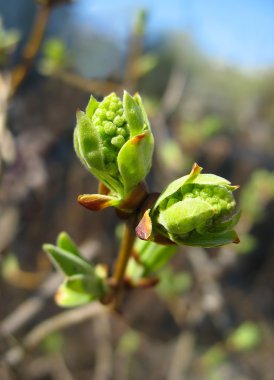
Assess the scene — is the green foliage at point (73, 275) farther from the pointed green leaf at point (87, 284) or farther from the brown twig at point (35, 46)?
the brown twig at point (35, 46)

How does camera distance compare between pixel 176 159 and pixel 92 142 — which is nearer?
pixel 92 142

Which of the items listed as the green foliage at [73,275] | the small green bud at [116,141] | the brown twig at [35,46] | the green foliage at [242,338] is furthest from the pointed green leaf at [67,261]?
the green foliage at [242,338]

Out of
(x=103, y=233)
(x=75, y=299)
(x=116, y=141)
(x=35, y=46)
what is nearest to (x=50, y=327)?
(x=75, y=299)

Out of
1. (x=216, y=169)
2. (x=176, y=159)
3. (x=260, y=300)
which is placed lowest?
(x=260, y=300)

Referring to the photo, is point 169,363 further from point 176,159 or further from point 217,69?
point 217,69

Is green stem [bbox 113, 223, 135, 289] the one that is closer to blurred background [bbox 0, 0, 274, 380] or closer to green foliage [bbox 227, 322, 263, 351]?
blurred background [bbox 0, 0, 274, 380]

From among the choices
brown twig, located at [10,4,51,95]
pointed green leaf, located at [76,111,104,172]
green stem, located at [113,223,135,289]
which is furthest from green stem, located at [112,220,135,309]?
brown twig, located at [10,4,51,95]

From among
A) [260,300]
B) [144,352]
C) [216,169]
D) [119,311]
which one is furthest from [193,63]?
[119,311]

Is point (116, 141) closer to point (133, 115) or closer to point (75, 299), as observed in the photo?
point (133, 115)
